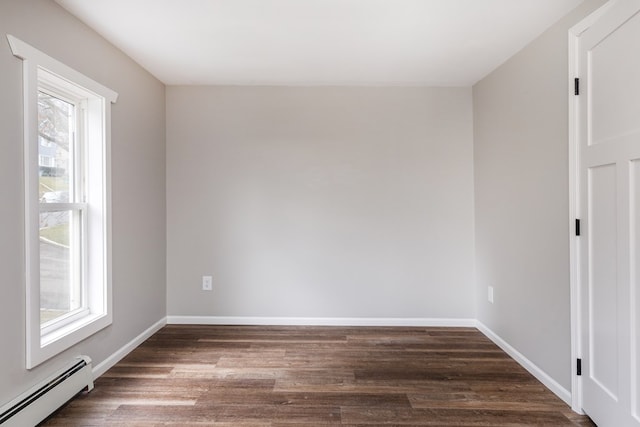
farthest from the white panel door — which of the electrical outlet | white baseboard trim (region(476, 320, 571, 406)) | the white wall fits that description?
the electrical outlet

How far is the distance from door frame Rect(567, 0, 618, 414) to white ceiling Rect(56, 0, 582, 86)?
0.32m

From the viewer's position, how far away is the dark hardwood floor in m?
1.82

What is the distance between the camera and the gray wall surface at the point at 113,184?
5.22 ft

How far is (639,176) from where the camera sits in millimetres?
1479

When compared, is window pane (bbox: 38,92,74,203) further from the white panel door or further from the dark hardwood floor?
the white panel door

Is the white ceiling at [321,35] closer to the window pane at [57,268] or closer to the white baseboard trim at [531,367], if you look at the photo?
the window pane at [57,268]

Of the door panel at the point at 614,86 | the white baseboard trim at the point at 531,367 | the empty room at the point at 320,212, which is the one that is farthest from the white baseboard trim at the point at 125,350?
the door panel at the point at 614,86

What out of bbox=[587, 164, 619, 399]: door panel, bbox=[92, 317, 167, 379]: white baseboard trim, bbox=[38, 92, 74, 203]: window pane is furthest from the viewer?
bbox=[92, 317, 167, 379]: white baseboard trim

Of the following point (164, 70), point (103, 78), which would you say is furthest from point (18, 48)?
point (164, 70)

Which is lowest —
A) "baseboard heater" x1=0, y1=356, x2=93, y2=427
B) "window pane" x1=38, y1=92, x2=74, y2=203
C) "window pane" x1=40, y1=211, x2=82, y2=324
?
"baseboard heater" x1=0, y1=356, x2=93, y2=427

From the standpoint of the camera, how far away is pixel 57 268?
2062 mm

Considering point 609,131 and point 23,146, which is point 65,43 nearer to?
point 23,146

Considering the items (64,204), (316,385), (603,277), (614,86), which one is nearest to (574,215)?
(603,277)

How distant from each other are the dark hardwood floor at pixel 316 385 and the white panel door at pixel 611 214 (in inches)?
13.7
